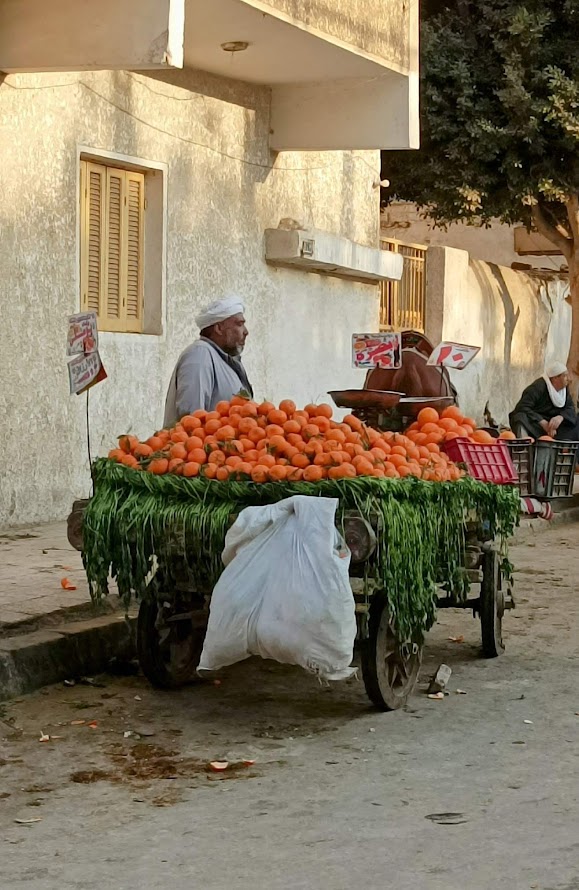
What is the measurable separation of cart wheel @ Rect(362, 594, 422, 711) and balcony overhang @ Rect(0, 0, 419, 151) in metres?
4.92

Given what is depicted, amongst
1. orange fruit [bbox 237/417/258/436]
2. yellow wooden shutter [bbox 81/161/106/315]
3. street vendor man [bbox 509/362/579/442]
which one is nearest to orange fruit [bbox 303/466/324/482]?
orange fruit [bbox 237/417/258/436]

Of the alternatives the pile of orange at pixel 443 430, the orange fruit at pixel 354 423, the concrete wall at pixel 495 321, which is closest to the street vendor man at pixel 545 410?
the pile of orange at pixel 443 430

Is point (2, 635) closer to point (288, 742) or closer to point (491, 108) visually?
point (288, 742)

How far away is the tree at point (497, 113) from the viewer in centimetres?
1756

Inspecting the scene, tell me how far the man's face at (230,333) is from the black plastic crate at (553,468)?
167cm

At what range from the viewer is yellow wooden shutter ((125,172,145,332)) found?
449 inches

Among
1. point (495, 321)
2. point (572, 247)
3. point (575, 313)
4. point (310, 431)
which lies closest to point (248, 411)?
point (310, 431)

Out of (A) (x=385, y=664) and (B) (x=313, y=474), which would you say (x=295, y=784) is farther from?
(B) (x=313, y=474)

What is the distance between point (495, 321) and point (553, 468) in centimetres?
1448

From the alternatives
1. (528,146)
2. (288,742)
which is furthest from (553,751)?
(528,146)

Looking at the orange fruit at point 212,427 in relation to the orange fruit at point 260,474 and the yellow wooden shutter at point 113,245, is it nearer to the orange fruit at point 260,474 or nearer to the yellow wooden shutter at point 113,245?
the orange fruit at point 260,474

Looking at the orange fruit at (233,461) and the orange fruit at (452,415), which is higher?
the orange fruit at (452,415)

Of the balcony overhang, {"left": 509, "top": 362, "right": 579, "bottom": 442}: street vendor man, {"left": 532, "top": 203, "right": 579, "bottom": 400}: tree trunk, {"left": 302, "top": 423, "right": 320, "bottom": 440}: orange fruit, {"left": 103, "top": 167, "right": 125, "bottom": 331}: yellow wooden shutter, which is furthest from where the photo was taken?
{"left": 532, "top": 203, "right": 579, "bottom": 400}: tree trunk

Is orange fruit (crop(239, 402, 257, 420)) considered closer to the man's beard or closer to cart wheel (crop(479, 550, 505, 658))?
the man's beard
